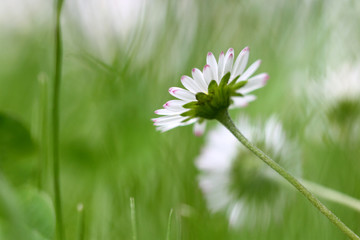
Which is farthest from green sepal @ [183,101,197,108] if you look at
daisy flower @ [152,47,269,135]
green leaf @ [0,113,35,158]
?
green leaf @ [0,113,35,158]

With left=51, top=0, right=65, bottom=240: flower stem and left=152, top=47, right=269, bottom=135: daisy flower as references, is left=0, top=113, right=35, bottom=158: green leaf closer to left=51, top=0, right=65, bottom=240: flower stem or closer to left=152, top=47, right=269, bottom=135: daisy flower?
left=51, top=0, right=65, bottom=240: flower stem

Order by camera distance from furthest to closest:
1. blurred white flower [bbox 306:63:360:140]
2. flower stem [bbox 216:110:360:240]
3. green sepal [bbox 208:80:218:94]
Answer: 1. blurred white flower [bbox 306:63:360:140]
2. green sepal [bbox 208:80:218:94]
3. flower stem [bbox 216:110:360:240]

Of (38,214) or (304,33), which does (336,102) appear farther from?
(38,214)

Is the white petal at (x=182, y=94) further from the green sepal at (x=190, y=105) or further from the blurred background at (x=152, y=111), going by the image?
the blurred background at (x=152, y=111)

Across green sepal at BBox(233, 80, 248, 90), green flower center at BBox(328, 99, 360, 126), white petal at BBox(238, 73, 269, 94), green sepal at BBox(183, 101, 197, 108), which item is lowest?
green flower center at BBox(328, 99, 360, 126)

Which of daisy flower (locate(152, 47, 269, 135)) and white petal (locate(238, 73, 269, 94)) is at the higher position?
daisy flower (locate(152, 47, 269, 135))

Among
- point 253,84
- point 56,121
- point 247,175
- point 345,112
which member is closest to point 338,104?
point 345,112

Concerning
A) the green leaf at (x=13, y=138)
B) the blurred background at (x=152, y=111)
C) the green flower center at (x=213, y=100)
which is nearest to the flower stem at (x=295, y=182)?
the green flower center at (x=213, y=100)

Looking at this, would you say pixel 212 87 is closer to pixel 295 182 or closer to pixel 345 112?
pixel 295 182

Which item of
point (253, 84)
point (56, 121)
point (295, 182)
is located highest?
point (56, 121)
